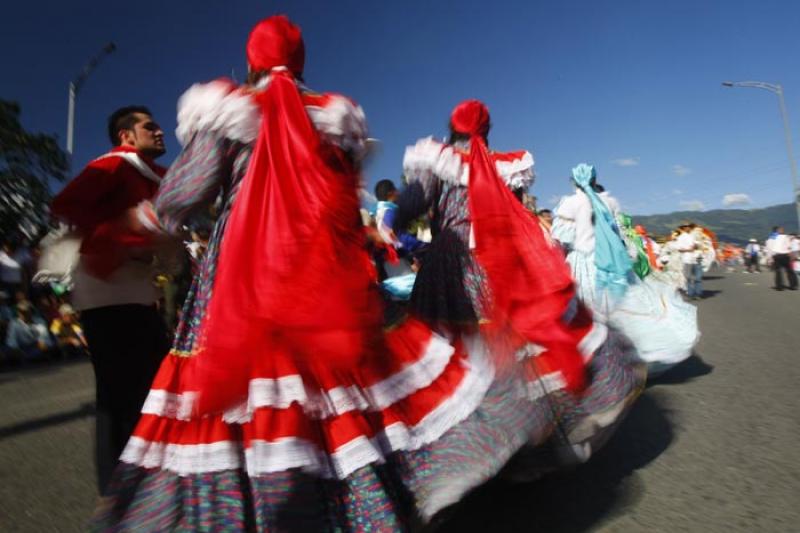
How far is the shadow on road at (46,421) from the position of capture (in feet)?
12.5

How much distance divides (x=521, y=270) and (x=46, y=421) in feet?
11.9

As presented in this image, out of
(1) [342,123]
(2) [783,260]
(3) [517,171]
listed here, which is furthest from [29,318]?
(2) [783,260]

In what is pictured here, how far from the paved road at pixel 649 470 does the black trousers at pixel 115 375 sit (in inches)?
27.4

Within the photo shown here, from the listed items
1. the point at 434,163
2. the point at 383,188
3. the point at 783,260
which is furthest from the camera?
the point at 783,260

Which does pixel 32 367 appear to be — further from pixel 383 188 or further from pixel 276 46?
pixel 276 46

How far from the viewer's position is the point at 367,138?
6.24 feet

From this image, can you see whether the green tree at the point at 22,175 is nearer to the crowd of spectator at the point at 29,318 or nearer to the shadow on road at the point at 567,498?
the crowd of spectator at the point at 29,318

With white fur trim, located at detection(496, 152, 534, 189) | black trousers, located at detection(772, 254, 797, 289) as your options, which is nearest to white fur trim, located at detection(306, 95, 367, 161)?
white fur trim, located at detection(496, 152, 534, 189)

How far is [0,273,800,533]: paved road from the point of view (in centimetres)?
226

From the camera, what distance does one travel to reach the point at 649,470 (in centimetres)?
269

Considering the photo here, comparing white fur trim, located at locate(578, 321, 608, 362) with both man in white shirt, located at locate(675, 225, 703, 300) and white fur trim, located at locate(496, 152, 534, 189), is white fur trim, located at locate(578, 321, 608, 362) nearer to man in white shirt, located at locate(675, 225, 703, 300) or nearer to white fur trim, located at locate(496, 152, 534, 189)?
white fur trim, located at locate(496, 152, 534, 189)

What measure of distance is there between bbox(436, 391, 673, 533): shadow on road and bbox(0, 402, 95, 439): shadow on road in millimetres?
3160

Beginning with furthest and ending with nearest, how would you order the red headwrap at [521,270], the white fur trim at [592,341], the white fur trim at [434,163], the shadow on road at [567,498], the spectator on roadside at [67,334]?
the spectator on roadside at [67,334]
the white fur trim at [434,163]
the white fur trim at [592,341]
the red headwrap at [521,270]
the shadow on road at [567,498]

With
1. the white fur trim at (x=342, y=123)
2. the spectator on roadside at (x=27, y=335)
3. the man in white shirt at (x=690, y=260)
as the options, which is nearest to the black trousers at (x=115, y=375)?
the white fur trim at (x=342, y=123)
